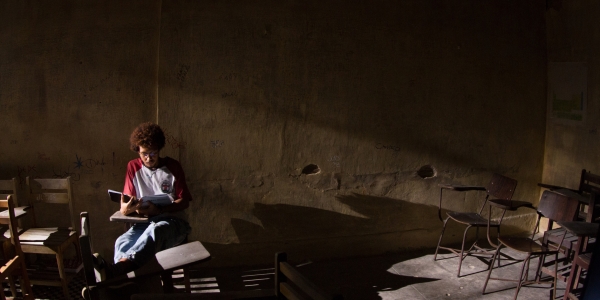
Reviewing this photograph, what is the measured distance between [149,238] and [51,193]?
1279mm

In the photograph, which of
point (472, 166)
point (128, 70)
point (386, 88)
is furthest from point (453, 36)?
point (128, 70)

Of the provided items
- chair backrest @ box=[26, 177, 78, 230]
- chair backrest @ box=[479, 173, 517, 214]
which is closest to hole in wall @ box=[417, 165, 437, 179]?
chair backrest @ box=[479, 173, 517, 214]

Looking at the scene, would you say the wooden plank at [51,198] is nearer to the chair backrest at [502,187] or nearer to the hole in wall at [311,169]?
the hole in wall at [311,169]

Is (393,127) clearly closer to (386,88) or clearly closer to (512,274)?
(386,88)

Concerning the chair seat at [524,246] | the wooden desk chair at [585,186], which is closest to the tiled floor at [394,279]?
the chair seat at [524,246]

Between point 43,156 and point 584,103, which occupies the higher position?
point 584,103

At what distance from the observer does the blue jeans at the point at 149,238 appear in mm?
3271

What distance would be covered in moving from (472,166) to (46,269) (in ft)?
14.2

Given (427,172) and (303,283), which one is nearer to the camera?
(303,283)

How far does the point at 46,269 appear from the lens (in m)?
4.09

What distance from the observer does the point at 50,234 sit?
388 cm

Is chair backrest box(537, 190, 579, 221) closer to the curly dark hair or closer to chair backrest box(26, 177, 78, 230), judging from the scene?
the curly dark hair

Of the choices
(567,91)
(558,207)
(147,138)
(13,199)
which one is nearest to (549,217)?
(558,207)

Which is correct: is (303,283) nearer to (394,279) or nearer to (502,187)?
(394,279)
